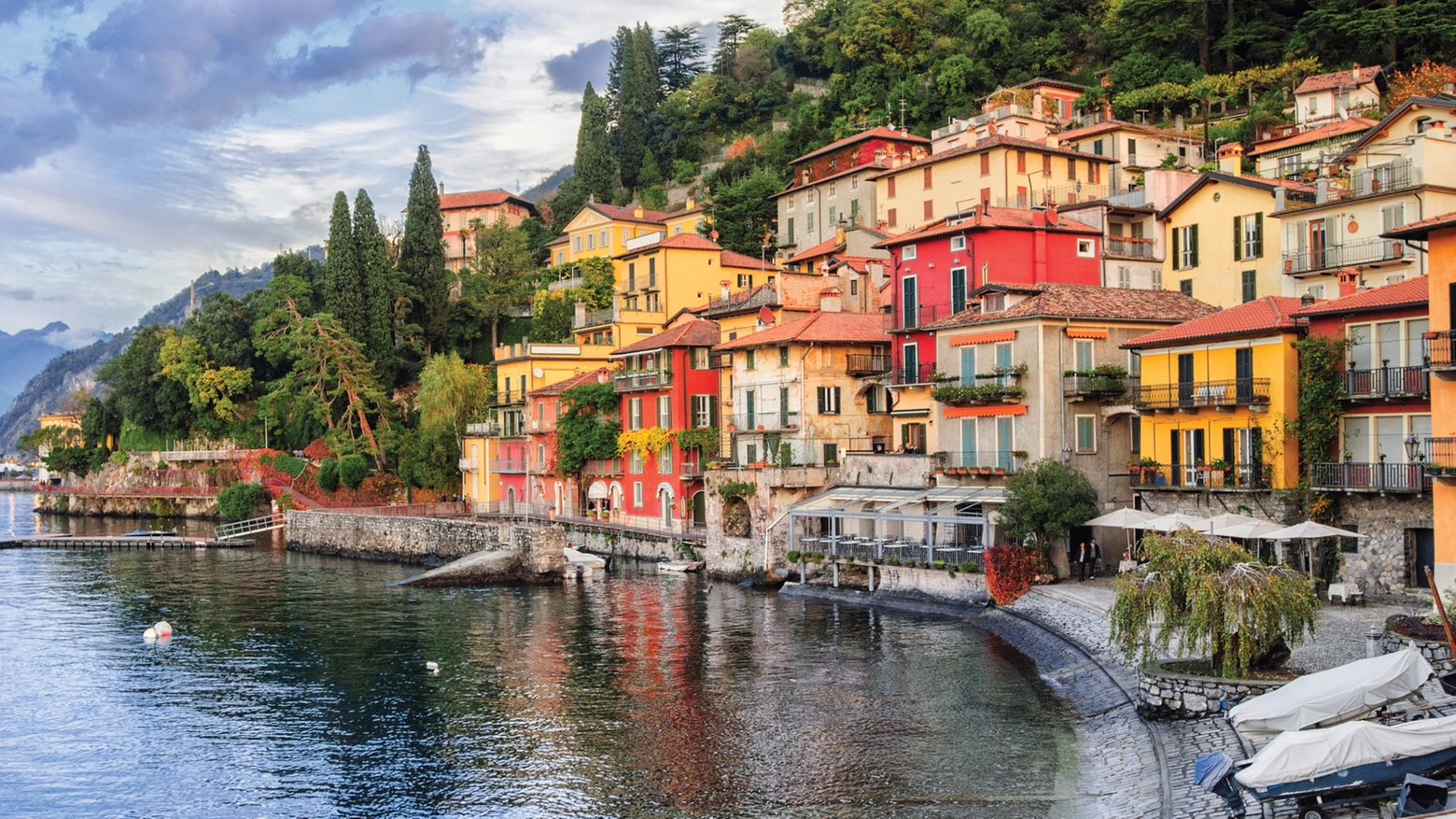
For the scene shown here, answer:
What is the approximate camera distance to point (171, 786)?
25.0 m

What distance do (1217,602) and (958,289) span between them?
26.8m

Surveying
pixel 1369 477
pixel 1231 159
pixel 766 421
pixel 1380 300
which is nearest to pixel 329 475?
pixel 766 421

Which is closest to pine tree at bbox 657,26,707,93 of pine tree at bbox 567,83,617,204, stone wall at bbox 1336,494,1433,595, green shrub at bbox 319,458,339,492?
pine tree at bbox 567,83,617,204

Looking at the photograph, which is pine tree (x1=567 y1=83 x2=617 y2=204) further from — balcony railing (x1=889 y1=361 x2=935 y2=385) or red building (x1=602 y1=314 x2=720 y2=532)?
balcony railing (x1=889 y1=361 x2=935 y2=385)

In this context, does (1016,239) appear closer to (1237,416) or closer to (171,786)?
(1237,416)

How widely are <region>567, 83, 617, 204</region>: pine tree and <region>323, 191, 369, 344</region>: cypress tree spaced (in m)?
24.6

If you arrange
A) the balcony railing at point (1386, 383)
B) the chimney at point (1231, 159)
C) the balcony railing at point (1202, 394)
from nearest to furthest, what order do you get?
the balcony railing at point (1386, 383)
the balcony railing at point (1202, 394)
the chimney at point (1231, 159)

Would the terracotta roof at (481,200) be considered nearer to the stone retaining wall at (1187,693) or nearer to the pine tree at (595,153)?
the pine tree at (595,153)

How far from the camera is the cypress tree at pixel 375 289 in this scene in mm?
86000

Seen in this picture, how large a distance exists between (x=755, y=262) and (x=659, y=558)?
1064 inches

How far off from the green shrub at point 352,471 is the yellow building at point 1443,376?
6588cm

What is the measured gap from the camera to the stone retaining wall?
22516 mm

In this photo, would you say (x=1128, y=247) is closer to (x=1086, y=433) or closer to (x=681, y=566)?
(x=1086, y=433)

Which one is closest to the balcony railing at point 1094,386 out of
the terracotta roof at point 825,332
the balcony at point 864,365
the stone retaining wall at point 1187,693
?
the balcony at point 864,365
